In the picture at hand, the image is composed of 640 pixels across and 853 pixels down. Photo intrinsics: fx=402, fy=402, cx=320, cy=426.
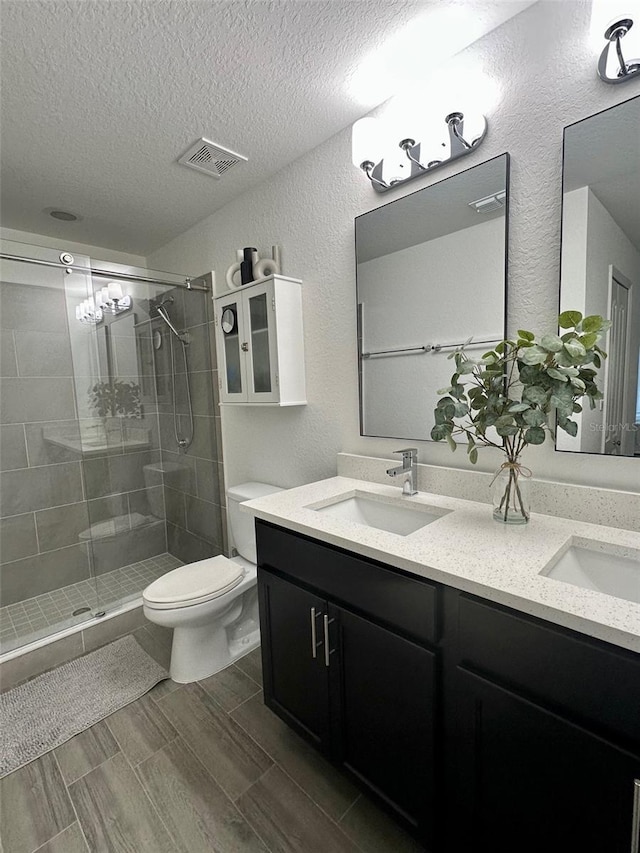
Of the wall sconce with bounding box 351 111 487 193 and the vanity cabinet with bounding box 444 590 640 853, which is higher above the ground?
the wall sconce with bounding box 351 111 487 193

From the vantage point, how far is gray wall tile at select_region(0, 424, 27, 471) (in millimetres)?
2336

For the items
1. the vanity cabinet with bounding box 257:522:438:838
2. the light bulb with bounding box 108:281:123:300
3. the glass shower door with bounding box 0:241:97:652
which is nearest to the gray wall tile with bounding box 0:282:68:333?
the glass shower door with bounding box 0:241:97:652

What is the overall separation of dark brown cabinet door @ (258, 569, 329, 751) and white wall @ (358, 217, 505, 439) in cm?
73

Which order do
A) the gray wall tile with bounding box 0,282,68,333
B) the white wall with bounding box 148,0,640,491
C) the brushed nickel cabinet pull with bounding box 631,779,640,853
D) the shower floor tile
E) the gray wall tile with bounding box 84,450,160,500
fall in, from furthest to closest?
the gray wall tile with bounding box 84,450,160,500 → the gray wall tile with bounding box 0,282,68,333 → the shower floor tile → the white wall with bounding box 148,0,640,491 → the brushed nickel cabinet pull with bounding box 631,779,640,853

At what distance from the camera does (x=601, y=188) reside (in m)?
1.09

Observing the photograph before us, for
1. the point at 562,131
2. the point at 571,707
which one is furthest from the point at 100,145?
the point at 571,707

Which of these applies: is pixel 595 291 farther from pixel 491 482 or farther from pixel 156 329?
pixel 156 329

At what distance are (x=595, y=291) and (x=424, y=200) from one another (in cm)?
69

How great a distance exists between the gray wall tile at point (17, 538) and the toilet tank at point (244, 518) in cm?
125

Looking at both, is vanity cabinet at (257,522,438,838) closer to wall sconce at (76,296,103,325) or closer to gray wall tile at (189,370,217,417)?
gray wall tile at (189,370,217,417)

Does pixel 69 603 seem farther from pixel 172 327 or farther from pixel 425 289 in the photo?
pixel 425 289

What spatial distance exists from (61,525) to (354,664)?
221 cm

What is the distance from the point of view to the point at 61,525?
2.53 metres

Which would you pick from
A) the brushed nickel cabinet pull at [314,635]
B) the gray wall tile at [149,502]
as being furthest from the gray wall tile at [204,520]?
the brushed nickel cabinet pull at [314,635]
